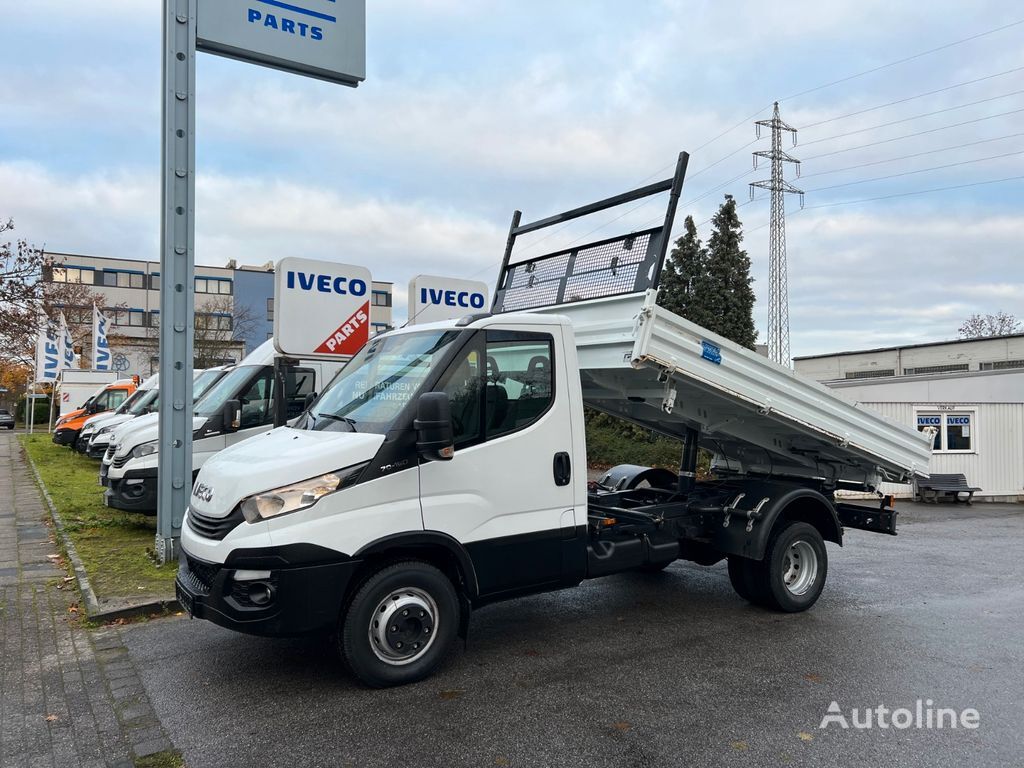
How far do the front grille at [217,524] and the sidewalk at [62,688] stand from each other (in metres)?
1.04

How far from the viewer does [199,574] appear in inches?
180

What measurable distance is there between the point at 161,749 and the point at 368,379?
2508 mm

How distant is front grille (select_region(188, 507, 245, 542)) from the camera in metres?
4.32

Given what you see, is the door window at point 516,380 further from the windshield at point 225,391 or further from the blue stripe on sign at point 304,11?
the windshield at point 225,391

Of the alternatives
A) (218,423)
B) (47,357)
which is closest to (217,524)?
(218,423)

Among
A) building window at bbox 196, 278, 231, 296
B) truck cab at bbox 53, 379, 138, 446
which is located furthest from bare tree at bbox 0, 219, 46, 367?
building window at bbox 196, 278, 231, 296

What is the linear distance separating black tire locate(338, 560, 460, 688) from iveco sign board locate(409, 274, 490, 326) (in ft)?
18.2

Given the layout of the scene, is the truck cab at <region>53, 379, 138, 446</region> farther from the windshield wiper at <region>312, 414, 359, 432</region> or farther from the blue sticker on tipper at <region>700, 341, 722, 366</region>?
the blue sticker on tipper at <region>700, 341, 722, 366</region>

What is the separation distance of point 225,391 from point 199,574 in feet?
19.0

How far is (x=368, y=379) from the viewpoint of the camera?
5.22 m

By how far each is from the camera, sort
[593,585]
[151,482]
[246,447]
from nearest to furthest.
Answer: [246,447] < [593,585] < [151,482]

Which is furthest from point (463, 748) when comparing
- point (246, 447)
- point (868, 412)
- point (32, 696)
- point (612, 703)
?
point (868, 412)

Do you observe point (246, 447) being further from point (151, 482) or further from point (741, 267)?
point (741, 267)

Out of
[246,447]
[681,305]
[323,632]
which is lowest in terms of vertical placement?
[323,632]
